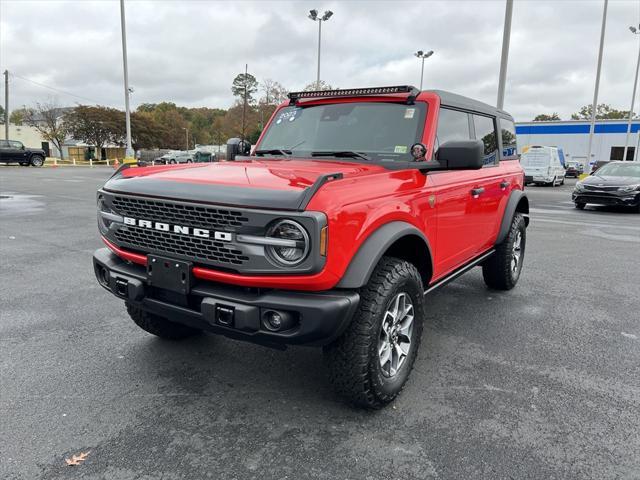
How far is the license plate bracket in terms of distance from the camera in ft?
8.42

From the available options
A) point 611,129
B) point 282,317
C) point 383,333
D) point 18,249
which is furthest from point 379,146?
point 611,129

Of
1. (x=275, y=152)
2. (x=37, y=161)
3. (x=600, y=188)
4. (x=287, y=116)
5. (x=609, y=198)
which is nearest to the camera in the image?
(x=275, y=152)

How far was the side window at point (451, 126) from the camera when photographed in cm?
369

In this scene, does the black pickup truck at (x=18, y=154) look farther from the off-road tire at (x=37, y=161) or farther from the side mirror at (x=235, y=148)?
the side mirror at (x=235, y=148)

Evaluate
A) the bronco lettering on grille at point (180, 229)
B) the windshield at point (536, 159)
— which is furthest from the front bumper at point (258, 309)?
the windshield at point (536, 159)

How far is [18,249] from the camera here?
6949 mm

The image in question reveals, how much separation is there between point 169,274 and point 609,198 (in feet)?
45.1

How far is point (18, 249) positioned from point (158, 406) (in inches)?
212

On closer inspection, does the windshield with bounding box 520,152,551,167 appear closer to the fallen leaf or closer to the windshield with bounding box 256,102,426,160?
the windshield with bounding box 256,102,426,160

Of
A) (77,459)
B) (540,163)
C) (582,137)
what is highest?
(582,137)

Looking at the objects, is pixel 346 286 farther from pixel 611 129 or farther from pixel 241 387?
pixel 611 129

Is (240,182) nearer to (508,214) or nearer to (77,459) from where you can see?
(77,459)

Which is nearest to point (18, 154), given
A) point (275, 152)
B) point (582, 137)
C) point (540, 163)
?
point (540, 163)

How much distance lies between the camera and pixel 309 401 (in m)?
2.95
